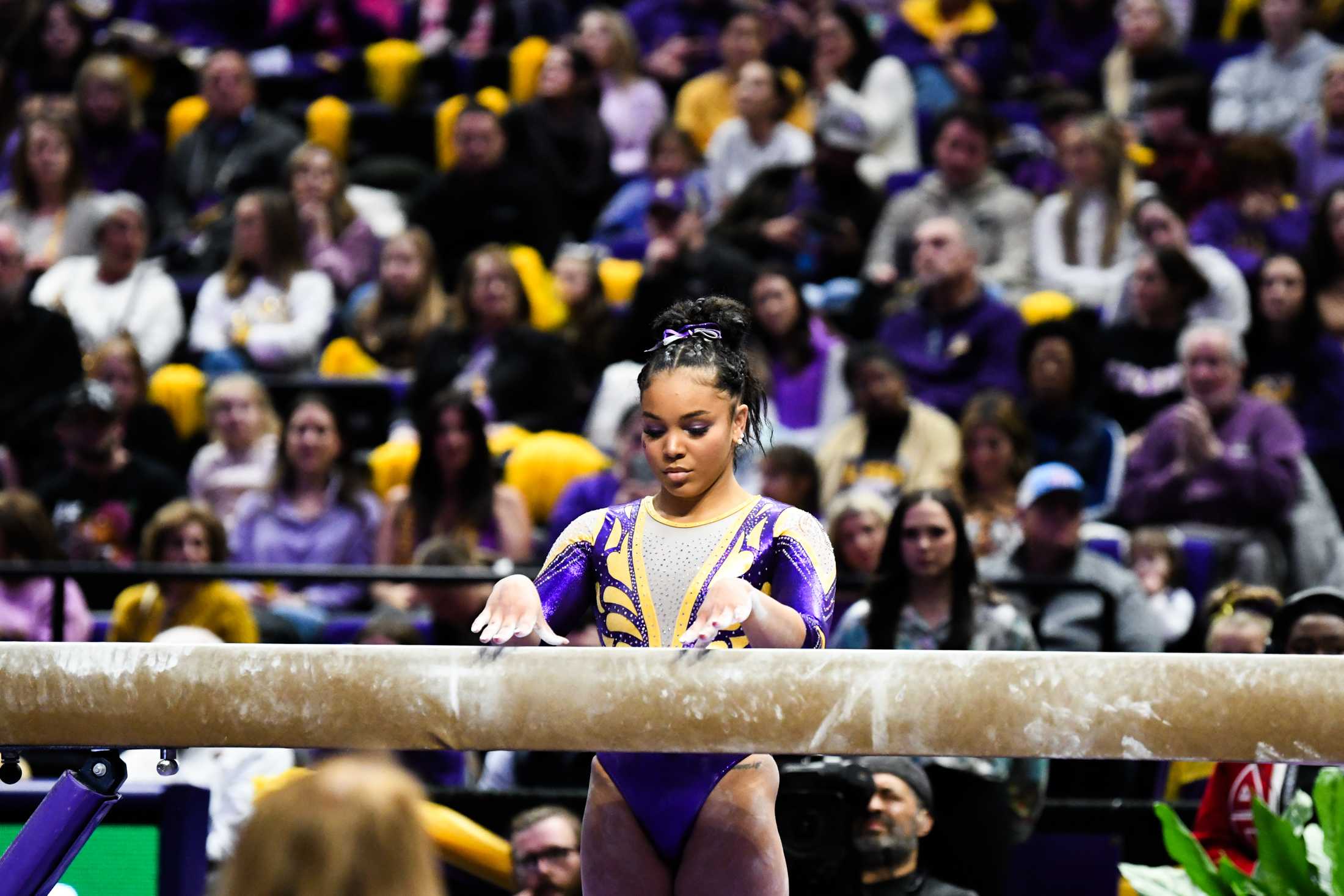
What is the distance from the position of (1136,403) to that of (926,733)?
4301 mm

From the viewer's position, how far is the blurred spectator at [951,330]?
6629mm

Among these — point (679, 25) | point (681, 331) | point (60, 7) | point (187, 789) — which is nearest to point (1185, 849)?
point (681, 331)

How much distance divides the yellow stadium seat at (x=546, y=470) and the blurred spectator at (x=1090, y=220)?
2302 millimetres

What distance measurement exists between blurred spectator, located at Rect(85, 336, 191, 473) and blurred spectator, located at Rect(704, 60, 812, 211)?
2775 millimetres

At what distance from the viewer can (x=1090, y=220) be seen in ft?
23.6

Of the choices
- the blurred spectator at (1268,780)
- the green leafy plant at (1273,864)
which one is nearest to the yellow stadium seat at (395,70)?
the blurred spectator at (1268,780)

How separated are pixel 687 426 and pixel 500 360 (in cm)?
409

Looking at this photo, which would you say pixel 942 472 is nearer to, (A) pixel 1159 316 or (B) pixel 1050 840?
(A) pixel 1159 316

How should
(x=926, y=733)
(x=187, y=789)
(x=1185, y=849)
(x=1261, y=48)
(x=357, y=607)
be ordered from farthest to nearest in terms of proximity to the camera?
1. (x=1261, y=48)
2. (x=357, y=607)
3. (x=187, y=789)
4. (x=1185, y=849)
5. (x=926, y=733)

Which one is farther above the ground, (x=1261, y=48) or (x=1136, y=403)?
(x=1261, y=48)

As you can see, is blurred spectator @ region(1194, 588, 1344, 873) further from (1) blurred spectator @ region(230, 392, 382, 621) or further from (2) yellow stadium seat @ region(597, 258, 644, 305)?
(2) yellow stadium seat @ region(597, 258, 644, 305)

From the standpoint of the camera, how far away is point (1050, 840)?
4.59m

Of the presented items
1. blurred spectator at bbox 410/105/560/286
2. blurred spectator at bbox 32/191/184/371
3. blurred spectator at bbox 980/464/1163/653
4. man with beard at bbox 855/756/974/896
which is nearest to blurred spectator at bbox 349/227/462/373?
blurred spectator at bbox 410/105/560/286

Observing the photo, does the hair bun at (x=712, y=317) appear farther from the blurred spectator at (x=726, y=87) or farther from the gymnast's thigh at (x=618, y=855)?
the blurred spectator at (x=726, y=87)
